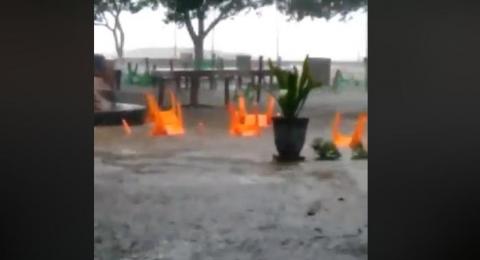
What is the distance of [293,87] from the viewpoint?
3365mm

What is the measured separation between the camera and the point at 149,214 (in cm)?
332

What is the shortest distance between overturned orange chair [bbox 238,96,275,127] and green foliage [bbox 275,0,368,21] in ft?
1.23

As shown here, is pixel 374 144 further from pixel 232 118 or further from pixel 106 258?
pixel 106 258

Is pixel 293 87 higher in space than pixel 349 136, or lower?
higher

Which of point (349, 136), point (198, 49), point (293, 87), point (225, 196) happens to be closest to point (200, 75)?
point (198, 49)

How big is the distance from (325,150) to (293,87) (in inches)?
11.8

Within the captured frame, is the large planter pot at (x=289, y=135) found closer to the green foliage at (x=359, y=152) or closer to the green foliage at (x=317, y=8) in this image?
the green foliage at (x=359, y=152)

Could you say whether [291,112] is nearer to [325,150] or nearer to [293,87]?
[293,87]

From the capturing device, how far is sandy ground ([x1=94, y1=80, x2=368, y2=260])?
330 centimetres

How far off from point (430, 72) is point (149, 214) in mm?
1301

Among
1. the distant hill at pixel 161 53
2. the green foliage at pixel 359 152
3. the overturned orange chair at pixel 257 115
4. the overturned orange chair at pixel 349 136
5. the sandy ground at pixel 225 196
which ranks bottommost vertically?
the sandy ground at pixel 225 196

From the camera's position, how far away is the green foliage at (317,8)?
333 centimetres

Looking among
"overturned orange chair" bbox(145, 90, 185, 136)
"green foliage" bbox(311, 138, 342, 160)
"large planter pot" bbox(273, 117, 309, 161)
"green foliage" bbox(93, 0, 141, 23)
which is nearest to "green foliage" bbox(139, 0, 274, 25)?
"green foliage" bbox(93, 0, 141, 23)

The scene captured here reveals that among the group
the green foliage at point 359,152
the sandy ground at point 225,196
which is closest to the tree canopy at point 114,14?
the sandy ground at point 225,196
